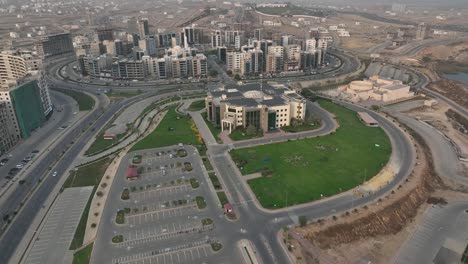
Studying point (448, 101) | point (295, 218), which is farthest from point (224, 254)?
point (448, 101)

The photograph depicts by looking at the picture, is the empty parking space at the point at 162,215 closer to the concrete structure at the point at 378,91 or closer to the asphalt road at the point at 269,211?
the asphalt road at the point at 269,211

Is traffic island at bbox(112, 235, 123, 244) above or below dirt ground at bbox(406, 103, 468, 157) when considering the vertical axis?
above

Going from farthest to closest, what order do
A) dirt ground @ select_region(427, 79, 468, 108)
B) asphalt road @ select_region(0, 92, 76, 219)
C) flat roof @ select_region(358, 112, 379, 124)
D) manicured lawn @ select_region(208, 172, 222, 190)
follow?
1. dirt ground @ select_region(427, 79, 468, 108)
2. flat roof @ select_region(358, 112, 379, 124)
3. manicured lawn @ select_region(208, 172, 222, 190)
4. asphalt road @ select_region(0, 92, 76, 219)

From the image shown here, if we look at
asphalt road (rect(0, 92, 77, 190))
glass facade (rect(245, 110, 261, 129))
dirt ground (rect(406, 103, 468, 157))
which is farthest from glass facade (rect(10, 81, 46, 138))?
dirt ground (rect(406, 103, 468, 157))

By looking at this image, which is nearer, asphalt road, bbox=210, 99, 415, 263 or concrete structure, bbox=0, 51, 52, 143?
asphalt road, bbox=210, 99, 415, 263

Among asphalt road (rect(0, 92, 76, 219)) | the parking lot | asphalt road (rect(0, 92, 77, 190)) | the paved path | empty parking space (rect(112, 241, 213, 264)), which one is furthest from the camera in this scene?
the paved path

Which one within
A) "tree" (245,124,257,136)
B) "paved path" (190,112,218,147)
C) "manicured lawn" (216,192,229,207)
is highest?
"tree" (245,124,257,136)

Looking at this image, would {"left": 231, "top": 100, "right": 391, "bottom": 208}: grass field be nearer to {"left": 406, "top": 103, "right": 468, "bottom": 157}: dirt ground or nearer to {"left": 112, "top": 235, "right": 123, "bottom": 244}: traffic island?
{"left": 406, "top": 103, "right": 468, "bottom": 157}: dirt ground
